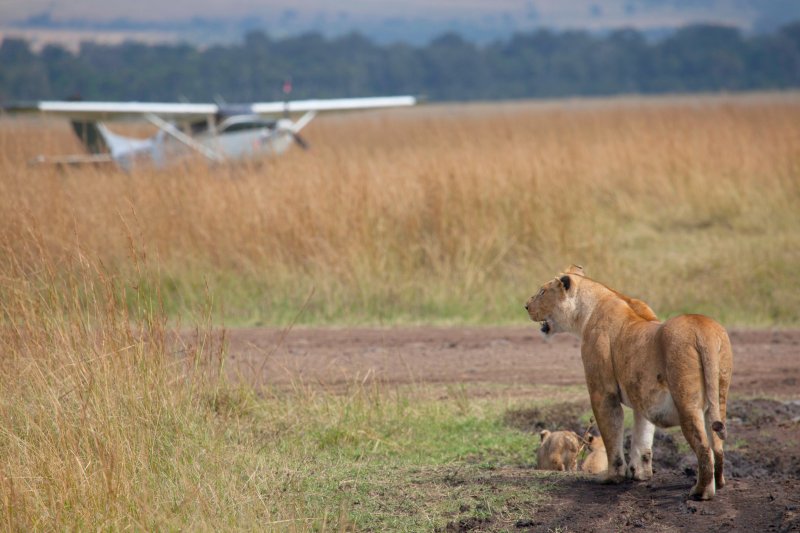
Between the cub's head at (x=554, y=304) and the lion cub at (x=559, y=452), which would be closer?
the cub's head at (x=554, y=304)

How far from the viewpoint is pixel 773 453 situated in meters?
5.96

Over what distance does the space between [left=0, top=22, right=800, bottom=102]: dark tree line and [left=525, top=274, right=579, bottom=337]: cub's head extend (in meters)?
56.3

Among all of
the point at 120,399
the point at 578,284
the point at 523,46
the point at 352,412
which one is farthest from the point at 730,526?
the point at 523,46

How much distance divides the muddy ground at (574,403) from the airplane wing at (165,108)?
38.4 feet

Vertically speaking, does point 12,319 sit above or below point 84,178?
below

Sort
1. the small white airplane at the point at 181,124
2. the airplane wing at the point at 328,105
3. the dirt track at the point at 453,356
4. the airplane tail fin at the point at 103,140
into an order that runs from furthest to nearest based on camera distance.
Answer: the airplane wing at the point at 328,105 < the airplane tail fin at the point at 103,140 < the small white airplane at the point at 181,124 < the dirt track at the point at 453,356

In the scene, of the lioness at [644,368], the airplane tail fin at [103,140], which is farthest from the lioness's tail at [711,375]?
the airplane tail fin at [103,140]

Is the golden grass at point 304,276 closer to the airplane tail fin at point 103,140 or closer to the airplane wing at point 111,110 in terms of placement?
the airplane wing at point 111,110

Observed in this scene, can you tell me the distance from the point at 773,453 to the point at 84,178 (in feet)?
25.6

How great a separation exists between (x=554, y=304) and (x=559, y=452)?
866 millimetres

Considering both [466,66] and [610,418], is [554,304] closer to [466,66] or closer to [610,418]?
[610,418]

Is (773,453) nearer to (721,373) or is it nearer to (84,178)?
(721,373)

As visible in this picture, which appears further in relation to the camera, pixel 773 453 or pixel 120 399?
pixel 773 453

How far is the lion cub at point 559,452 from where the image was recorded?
5.52 m
